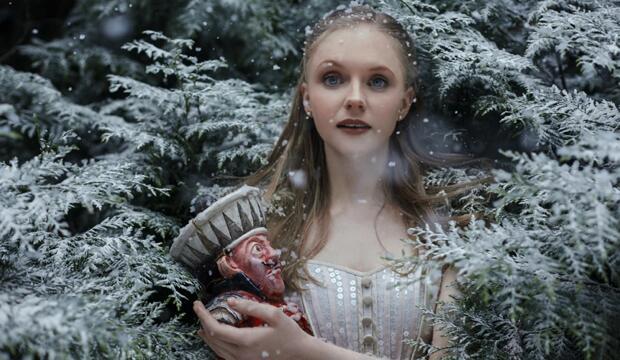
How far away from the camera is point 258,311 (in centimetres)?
205

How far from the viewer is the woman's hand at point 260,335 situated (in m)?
2.05

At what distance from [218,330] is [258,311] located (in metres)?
0.12

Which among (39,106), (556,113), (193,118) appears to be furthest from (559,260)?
(39,106)

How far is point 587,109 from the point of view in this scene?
2.21 meters

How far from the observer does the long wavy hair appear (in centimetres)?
247

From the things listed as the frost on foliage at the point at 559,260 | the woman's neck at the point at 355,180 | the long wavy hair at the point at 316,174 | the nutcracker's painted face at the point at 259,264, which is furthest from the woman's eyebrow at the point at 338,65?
the frost on foliage at the point at 559,260

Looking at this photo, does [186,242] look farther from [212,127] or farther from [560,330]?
[560,330]

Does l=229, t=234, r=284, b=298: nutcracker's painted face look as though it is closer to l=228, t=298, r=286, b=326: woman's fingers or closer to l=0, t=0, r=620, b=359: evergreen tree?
l=228, t=298, r=286, b=326: woman's fingers

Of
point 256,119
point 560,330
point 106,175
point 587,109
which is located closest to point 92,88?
point 256,119

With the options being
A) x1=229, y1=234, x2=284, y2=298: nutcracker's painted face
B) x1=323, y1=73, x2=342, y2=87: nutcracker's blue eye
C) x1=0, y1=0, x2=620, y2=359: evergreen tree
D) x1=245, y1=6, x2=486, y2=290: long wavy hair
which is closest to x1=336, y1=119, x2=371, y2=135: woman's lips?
x1=323, y1=73, x2=342, y2=87: nutcracker's blue eye

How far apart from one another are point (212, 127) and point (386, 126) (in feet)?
2.30

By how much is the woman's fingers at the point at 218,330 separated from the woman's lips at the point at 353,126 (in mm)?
747

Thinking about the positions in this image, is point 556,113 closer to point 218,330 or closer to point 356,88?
point 356,88

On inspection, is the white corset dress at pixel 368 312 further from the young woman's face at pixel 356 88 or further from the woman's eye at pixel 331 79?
the woman's eye at pixel 331 79
